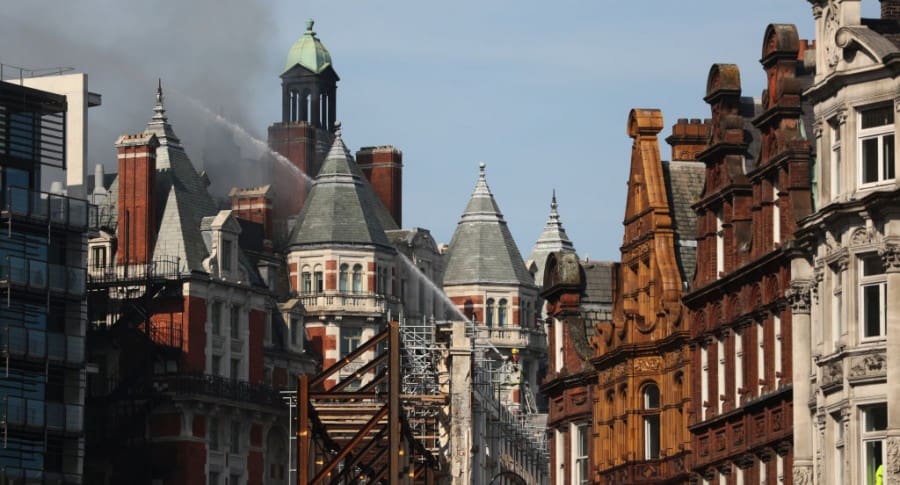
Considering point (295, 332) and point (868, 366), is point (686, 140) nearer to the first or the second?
point (868, 366)

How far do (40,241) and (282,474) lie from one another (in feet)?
121

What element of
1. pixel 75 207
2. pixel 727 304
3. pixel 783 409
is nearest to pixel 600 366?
pixel 727 304

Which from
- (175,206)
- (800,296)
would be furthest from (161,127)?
(800,296)

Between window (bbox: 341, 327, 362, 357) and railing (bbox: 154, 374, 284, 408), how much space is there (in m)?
14.4

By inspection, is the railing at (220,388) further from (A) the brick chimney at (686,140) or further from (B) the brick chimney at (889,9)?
(B) the brick chimney at (889,9)

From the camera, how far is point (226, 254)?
177625mm

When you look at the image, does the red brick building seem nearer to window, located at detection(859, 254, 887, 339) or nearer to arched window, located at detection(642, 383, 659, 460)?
arched window, located at detection(642, 383, 659, 460)

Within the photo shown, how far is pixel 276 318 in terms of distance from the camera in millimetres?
188000

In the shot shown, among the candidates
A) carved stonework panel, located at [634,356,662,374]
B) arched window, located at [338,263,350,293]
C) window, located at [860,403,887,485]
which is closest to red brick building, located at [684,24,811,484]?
carved stonework panel, located at [634,356,662,374]

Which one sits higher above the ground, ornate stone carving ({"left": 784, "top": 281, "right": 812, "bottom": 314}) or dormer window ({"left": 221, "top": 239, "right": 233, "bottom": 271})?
dormer window ({"left": 221, "top": 239, "right": 233, "bottom": 271})

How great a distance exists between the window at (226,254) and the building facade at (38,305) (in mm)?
23406

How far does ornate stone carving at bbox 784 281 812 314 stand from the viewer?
8619 cm

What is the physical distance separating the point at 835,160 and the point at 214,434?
313 feet

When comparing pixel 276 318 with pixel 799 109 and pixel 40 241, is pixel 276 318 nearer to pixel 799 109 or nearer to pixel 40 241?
pixel 40 241
